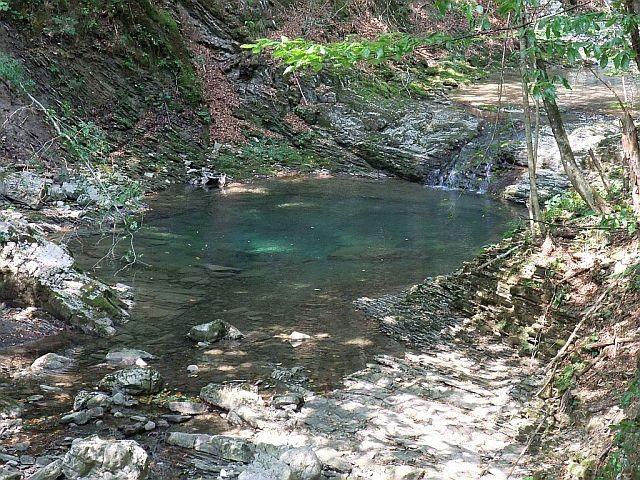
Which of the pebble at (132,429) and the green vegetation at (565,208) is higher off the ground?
the green vegetation at (565,208)

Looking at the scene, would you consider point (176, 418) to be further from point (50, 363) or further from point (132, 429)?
point (50, 363)

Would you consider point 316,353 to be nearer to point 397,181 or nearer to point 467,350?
point 467,350

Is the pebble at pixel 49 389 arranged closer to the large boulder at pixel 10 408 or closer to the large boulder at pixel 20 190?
the large boulder at pixel 10 408

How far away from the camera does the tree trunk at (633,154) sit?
4.55 m

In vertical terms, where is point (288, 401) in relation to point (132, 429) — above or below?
below

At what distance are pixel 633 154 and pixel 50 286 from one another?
222 inches

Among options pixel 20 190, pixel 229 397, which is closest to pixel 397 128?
pixel 20 190

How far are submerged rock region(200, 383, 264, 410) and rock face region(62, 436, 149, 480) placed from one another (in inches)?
45.8

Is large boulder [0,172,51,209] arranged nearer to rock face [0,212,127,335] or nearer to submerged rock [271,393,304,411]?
rock face [0,212,127,335]

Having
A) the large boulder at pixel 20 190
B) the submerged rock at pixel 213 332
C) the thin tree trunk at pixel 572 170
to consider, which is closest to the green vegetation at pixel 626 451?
the thin tree trunk at pixel 572 170

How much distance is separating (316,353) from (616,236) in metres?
3.19

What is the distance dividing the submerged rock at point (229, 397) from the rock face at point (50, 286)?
1.80 metres

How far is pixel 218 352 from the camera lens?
252 inches

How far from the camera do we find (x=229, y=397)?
209 inches
